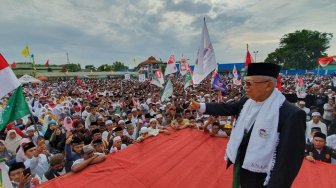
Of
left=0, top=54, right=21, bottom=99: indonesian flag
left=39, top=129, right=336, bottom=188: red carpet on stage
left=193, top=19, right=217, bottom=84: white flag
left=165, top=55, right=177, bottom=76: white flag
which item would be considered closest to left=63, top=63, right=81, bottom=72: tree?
left=165, top=55, right=177, bottom=76: white flag

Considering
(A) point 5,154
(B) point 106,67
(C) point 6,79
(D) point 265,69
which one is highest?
(D) point 265,69

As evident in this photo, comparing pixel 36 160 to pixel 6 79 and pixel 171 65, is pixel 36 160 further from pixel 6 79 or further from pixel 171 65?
pixel 171 65

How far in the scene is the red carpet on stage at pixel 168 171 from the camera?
3.16m

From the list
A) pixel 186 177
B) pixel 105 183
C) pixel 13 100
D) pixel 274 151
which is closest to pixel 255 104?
pixel 274 151

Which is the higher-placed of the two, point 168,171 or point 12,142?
point 168,171

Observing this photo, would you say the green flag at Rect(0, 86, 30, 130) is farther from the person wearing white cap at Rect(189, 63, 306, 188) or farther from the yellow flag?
the yellow flag

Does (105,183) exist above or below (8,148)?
above

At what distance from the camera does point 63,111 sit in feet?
41.2

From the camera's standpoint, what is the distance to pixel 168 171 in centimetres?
345

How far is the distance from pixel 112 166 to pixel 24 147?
3323 millimetres

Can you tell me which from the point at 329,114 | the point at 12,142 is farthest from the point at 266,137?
the point at 329,114

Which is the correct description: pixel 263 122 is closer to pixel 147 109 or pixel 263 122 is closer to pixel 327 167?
pixel 327 167

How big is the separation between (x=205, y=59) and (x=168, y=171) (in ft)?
16.1

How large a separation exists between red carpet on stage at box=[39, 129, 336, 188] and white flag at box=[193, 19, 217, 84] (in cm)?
373
